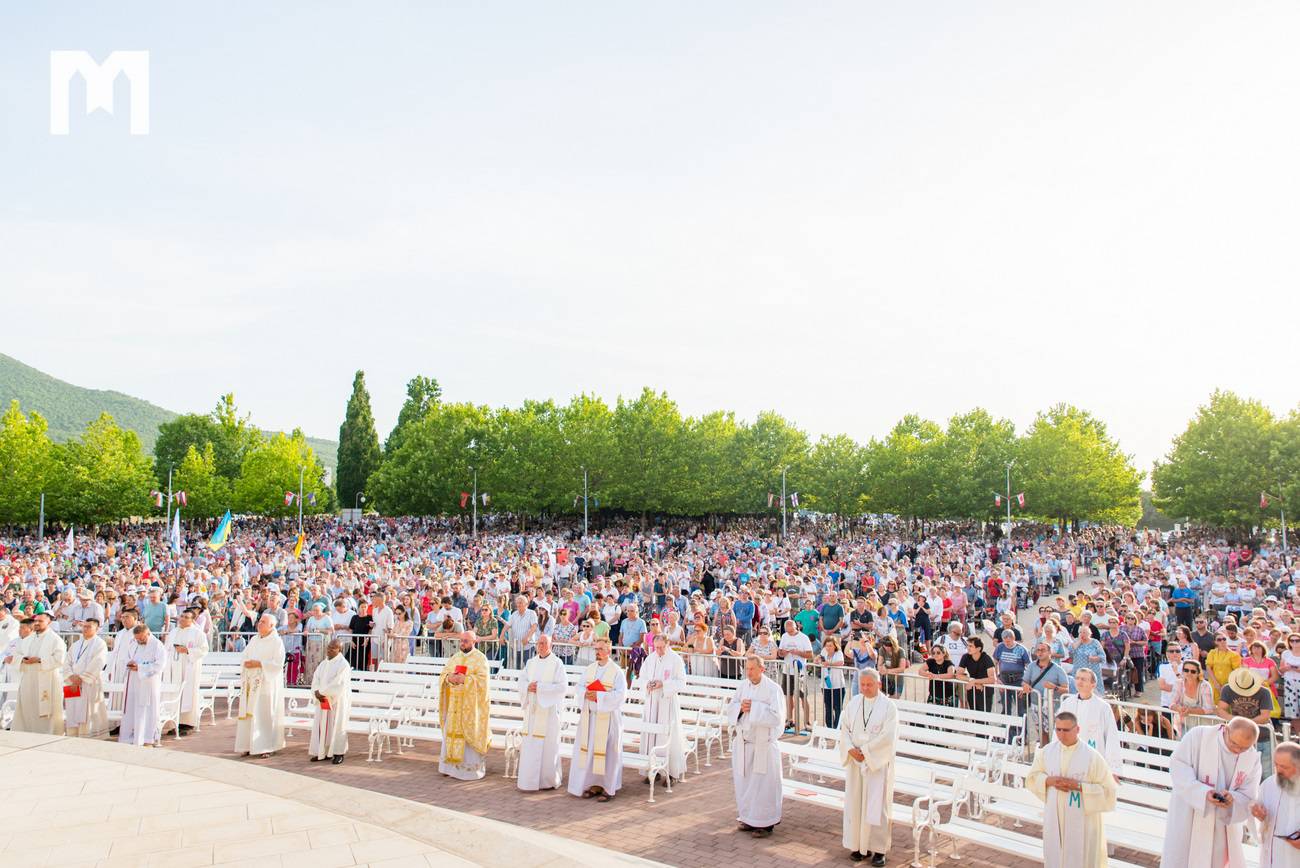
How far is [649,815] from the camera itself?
9320 millimetres

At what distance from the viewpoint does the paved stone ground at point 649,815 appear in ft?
26.8

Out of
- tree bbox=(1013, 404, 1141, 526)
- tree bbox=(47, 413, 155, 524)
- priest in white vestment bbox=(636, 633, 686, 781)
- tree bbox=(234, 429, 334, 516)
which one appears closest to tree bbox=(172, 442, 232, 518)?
tree bbox=(234, 429, 334, 516)

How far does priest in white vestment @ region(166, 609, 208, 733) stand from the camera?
12930 millimetres

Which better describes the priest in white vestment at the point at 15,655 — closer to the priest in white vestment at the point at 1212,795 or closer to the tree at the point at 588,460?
the priest in white vestment at the point at 1212,795

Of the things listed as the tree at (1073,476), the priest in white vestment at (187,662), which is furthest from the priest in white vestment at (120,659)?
the tree at (1073,476)

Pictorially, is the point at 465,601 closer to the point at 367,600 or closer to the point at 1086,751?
the point at 367,600

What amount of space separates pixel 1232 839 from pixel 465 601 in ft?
53.4

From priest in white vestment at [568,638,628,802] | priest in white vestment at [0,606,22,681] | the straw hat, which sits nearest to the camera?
the straw hat

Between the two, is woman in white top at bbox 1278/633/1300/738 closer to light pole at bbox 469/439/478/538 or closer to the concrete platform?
the concrete platform

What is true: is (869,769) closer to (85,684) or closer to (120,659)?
(120,659)

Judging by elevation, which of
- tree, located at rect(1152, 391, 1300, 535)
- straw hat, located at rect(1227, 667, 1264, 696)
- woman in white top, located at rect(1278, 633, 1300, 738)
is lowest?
woman in white top, located at rect(1278, 633, 1300, 738)

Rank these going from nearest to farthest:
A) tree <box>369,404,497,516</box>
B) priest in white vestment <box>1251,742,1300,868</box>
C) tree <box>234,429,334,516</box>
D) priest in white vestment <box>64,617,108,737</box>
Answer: priest in white vestment <box>1251,742,1300,868</box>
priest in white vestment <box>64,617,108,737</box>
tree <box>369,404,497,516</box>
tree <box>234,429,334,516</box>

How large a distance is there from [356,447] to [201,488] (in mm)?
16637

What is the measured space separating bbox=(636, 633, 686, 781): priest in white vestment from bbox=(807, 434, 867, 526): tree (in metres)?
57.1
